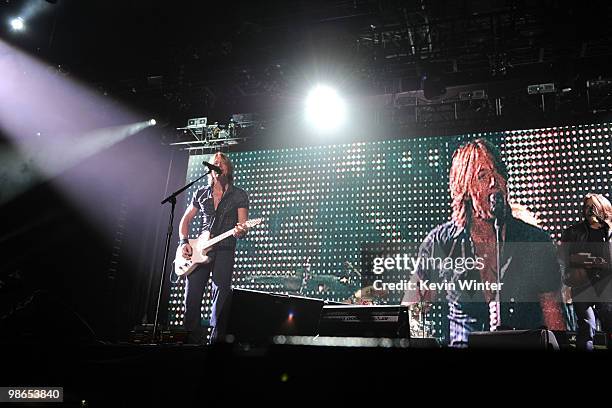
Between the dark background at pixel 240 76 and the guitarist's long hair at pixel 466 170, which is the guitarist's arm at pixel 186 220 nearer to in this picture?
the dark background at pixel 240 76

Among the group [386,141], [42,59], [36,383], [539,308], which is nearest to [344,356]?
[36,383]

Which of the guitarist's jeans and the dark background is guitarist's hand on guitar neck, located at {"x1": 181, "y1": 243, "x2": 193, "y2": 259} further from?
the dark background

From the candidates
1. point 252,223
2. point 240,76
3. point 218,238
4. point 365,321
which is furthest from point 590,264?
point 240,76

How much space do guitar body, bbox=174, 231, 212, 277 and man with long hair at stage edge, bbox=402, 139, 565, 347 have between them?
2.83m

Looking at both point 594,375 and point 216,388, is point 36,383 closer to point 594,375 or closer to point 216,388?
point 216,388

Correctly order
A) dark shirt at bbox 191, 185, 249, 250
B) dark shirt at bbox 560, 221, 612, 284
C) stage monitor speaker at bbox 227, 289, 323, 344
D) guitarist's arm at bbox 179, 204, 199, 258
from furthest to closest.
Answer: guitarist's arm at bbox 179, 204, 199, 258 → dark shirt at bbox 191, 185, 249, 250 → dark shirt at bbox 560, 221, 612, 284 → stage monitor speaker at bbox 227, 289, 323, 344

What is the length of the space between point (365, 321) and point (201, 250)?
4290mm

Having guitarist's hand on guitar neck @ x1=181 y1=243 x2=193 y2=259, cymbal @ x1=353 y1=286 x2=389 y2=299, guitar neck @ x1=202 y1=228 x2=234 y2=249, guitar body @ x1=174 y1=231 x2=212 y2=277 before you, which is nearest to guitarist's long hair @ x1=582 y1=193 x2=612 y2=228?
cymbal @ x1=353 y1=286 x2=389 y2=299

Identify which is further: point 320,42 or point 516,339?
point 320,42

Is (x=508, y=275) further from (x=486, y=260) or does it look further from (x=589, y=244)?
(x=589, y=244)

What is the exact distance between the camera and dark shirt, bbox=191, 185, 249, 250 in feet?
21.6

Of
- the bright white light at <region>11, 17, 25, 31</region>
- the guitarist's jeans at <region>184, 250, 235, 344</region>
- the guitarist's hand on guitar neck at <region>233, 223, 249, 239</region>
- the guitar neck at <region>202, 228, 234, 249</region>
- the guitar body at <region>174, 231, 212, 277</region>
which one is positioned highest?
the bright white light at <region>11, 17, 25, 31</region>

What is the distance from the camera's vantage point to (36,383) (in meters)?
2.31

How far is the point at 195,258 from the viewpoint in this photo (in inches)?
259
